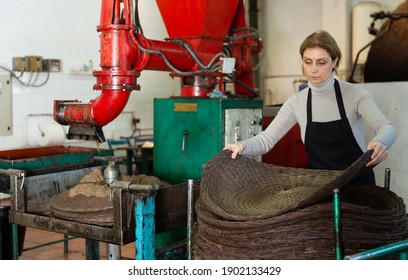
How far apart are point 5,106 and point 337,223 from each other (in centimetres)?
448


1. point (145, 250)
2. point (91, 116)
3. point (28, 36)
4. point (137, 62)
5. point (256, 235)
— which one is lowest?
point (145, 250)

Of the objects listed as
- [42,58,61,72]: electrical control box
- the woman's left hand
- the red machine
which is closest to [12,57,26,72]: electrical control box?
[42,58,61,72]: electrical control box

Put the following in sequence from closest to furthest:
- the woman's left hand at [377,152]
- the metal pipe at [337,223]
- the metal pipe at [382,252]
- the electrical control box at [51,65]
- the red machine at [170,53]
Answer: the metal pipe at [382,252] → the metal pipe at [337,223] → the woman's left hand at [377,152] → the red machine at [170,53] → the electrical control box at [51,65]

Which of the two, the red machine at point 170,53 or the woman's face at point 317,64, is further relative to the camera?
the red machine at point 170,53

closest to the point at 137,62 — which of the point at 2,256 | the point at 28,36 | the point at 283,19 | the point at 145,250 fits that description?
the point at 145,250

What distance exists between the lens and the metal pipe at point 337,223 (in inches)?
55.8

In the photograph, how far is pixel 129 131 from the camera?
22.0ft

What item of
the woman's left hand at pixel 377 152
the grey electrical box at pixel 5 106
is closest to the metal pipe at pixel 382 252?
the woman's left hand at pixel 377 152

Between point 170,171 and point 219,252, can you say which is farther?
point 170,171

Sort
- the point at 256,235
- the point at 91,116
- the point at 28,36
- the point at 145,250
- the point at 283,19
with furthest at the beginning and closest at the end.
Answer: the point at 283,19
the point at 28,36
the point at 91,116
the point at 145,250
the point at 256,235

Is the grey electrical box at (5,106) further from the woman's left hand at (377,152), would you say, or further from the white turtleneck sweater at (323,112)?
the woman's left hand at (377,152)

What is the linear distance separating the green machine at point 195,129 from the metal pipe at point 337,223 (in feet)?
4.77
